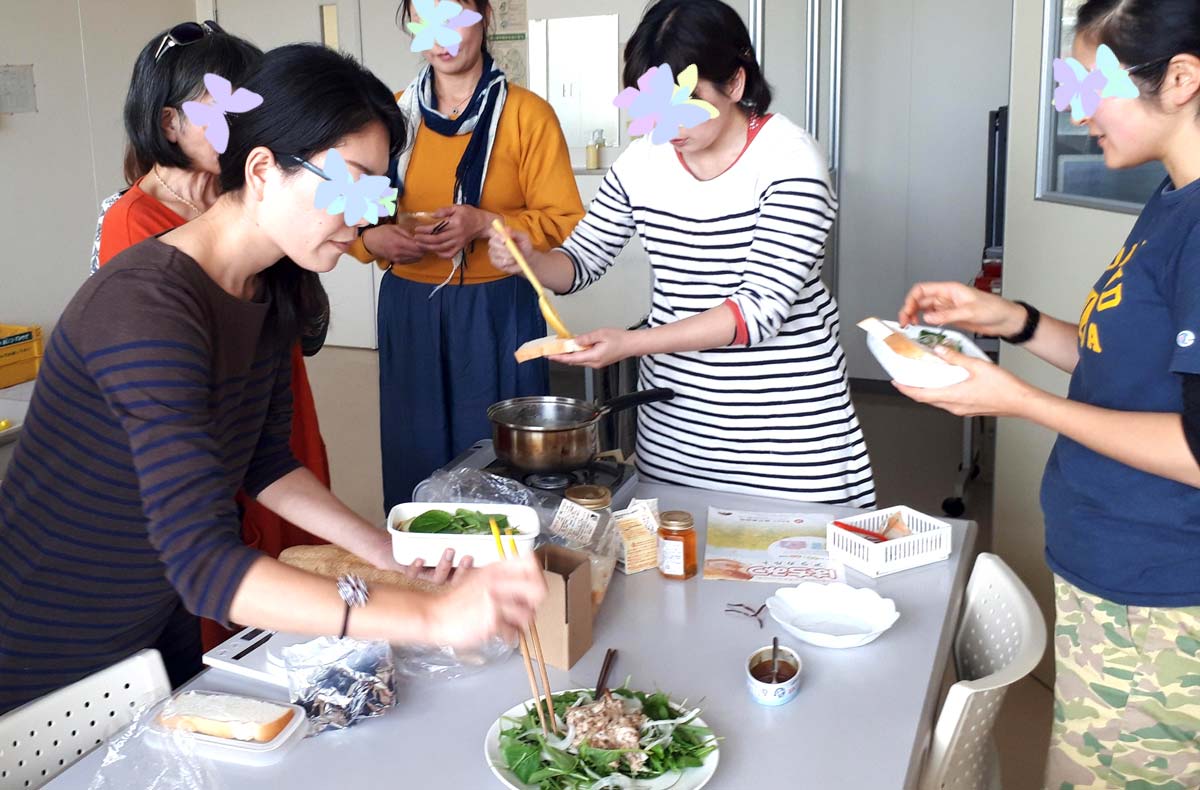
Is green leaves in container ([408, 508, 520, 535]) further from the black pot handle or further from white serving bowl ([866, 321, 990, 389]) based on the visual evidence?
white serving bowl ([866, 321, 990, 389])

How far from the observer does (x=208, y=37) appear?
6.29 ft

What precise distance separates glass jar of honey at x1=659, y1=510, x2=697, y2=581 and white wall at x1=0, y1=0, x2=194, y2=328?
14.8 ft

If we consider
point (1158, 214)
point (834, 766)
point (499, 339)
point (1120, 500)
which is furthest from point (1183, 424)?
point (499, 339)

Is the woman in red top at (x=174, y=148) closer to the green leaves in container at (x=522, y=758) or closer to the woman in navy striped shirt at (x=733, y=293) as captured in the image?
the woman in navy striped shirt at (x=733, y=293)

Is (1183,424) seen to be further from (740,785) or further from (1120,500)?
(740,785)

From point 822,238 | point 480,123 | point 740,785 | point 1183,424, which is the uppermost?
point 480,123

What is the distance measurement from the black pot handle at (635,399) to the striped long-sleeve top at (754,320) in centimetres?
3

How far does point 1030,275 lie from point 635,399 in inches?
58.5

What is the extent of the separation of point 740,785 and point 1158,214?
93cm

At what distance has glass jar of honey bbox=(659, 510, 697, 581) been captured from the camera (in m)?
1.66

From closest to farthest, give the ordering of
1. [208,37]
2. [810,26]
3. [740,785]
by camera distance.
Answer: [740,785]
[208,37]
[810,26]

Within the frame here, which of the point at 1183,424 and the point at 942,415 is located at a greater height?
the point at 1183,424

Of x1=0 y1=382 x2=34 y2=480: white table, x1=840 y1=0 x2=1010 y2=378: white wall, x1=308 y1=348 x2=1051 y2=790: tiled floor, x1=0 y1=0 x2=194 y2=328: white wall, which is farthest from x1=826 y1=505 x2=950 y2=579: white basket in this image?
x1=0 y1=0 x2=194 y2=328: white wall

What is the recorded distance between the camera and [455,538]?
4.72ft
